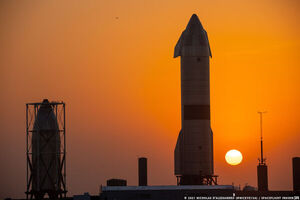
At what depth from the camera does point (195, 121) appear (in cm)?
14512

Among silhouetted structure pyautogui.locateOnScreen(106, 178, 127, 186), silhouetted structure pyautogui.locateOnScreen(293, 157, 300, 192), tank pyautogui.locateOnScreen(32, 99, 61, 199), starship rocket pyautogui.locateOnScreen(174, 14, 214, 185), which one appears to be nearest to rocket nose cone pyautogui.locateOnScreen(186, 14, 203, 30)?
starship rocket pyautogui.locateOnScreen(174, 14, 214, 185)

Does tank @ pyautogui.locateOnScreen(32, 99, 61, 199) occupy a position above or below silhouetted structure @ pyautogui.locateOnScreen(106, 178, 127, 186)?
above

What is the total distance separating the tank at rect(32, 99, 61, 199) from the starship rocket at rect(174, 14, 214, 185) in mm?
19341

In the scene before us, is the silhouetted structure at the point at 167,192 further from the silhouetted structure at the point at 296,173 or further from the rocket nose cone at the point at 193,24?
the silhouetted structure at the point at 296,173

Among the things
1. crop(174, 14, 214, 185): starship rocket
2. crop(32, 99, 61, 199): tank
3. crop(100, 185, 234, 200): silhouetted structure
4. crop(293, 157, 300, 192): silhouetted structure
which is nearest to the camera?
crop(100, 185, 234, 200): silhouetted structure

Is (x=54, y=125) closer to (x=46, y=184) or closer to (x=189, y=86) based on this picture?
(x=46, y=184)

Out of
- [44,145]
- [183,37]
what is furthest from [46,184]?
[183,37]

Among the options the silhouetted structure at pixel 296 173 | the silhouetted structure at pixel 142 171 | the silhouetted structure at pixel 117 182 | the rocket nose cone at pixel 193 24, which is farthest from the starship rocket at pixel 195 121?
the silhouetted structure at pixel 296 173

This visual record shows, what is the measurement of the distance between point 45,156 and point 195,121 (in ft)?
79.6

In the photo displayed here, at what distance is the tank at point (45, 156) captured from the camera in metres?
147

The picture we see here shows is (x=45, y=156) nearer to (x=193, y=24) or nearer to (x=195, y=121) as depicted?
(x=195, y=121)

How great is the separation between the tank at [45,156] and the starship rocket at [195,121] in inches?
761

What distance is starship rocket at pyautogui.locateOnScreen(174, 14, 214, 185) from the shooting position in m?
145

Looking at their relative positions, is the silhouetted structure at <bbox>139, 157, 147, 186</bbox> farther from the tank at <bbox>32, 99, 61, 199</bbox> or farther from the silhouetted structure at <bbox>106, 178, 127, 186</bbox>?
the tank at <bbox>32, 99, 61, 199</bbox>
